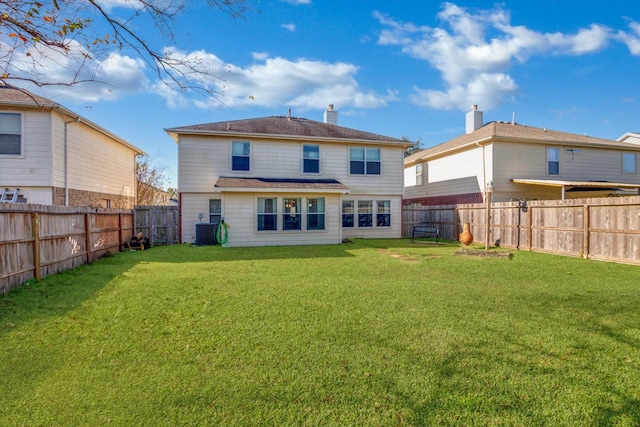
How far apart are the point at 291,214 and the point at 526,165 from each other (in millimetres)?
11954

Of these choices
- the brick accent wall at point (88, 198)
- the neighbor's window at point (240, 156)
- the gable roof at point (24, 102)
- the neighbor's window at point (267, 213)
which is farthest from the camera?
the neighbor's window at point (240, 156)

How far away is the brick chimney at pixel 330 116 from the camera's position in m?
18.9

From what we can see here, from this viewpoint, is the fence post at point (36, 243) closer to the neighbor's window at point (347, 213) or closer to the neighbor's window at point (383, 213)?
the neighbor's window at point (347, 213)

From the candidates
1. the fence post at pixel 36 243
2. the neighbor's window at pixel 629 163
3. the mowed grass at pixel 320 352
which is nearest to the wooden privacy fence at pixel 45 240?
the fence post at pixel 36 243

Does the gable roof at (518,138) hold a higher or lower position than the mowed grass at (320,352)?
higher

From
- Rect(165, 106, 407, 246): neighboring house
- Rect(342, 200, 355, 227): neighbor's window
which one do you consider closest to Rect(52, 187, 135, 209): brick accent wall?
Rect(165, 106, 407, 246): neighboring house

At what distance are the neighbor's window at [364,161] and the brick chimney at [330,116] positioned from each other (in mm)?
3442

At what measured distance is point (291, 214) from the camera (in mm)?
14367

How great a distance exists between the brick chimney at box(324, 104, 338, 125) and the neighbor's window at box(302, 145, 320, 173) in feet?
12.0

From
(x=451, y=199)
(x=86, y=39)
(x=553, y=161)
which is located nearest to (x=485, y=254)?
(x=451, y=199)

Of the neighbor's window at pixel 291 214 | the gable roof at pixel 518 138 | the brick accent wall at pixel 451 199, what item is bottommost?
the neighbor's window at pixel 291 214

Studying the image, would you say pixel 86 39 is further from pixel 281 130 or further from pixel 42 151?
pixel 281 130

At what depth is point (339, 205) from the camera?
14.8 meters

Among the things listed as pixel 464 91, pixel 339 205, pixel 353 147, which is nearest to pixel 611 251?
pixel 339 205
